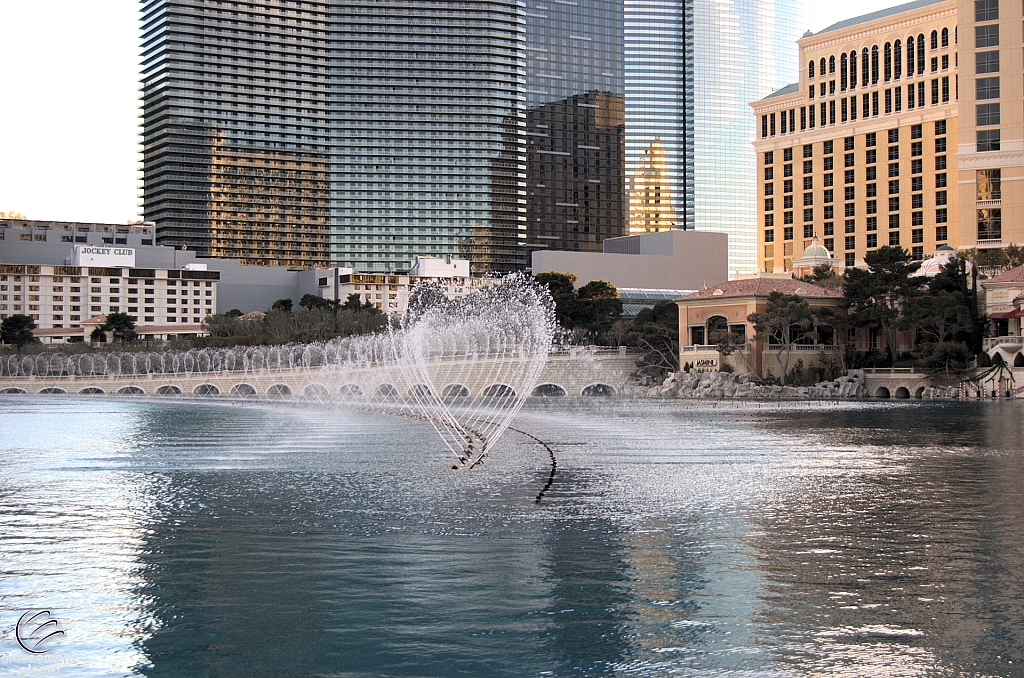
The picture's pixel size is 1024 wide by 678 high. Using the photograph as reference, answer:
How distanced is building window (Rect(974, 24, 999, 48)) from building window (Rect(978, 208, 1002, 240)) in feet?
54.5

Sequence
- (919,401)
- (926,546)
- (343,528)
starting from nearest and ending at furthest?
(926,546) → (343,528) → (919,401)

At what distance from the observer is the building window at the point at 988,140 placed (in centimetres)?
11106

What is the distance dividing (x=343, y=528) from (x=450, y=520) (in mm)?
2482

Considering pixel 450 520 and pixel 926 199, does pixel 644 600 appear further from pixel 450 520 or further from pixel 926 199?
pixel 926 199

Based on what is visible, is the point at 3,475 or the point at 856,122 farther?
the point at 856,122

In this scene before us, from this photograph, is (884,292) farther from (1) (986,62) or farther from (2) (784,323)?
(1) (986,62)

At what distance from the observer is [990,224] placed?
113750 millimetres

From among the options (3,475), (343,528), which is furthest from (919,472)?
(3,475)

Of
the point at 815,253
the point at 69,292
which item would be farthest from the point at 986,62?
the point at 69,292

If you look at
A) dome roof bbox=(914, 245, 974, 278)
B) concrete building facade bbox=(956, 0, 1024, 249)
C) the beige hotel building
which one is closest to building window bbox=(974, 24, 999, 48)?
concrete building facade bbox=(956, 0, 1024, 249)

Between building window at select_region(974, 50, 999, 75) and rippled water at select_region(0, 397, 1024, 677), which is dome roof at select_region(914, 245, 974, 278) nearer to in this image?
building window at select_region(974, 50, 999, 75)

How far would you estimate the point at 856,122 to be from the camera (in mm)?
140750

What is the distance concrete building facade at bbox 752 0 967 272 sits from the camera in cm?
13250

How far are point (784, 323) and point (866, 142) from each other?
2328 inches
